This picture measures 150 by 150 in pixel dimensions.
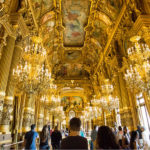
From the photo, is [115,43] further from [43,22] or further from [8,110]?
[8,110]

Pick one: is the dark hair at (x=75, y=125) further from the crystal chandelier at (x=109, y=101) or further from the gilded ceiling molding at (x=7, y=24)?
the crystal chandelier at (x=109, y=101)

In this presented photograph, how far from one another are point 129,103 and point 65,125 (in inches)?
1130

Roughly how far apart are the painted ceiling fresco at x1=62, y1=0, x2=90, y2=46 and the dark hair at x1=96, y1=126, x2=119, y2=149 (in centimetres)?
1209

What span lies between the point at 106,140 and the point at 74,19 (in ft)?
44.2

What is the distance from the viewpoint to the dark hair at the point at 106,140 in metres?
1.71

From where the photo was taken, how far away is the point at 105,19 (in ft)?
40.4

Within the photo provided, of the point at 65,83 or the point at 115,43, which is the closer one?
the point at 115,43

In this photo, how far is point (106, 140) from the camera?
176 cm

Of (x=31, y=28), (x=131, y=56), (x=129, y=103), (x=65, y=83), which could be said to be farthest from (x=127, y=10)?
(x=65, y=83)

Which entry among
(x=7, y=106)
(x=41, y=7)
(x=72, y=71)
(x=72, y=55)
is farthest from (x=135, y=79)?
(x=72, y=71)

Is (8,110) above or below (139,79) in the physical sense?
below

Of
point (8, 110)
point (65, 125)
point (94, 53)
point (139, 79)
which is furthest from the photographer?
point (65, 125)

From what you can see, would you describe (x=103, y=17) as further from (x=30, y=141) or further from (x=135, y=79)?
(x=30, y=141)

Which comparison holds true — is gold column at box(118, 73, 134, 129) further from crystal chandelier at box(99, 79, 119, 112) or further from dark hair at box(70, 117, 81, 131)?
dark hair at box(70, 117, 81, 131)
